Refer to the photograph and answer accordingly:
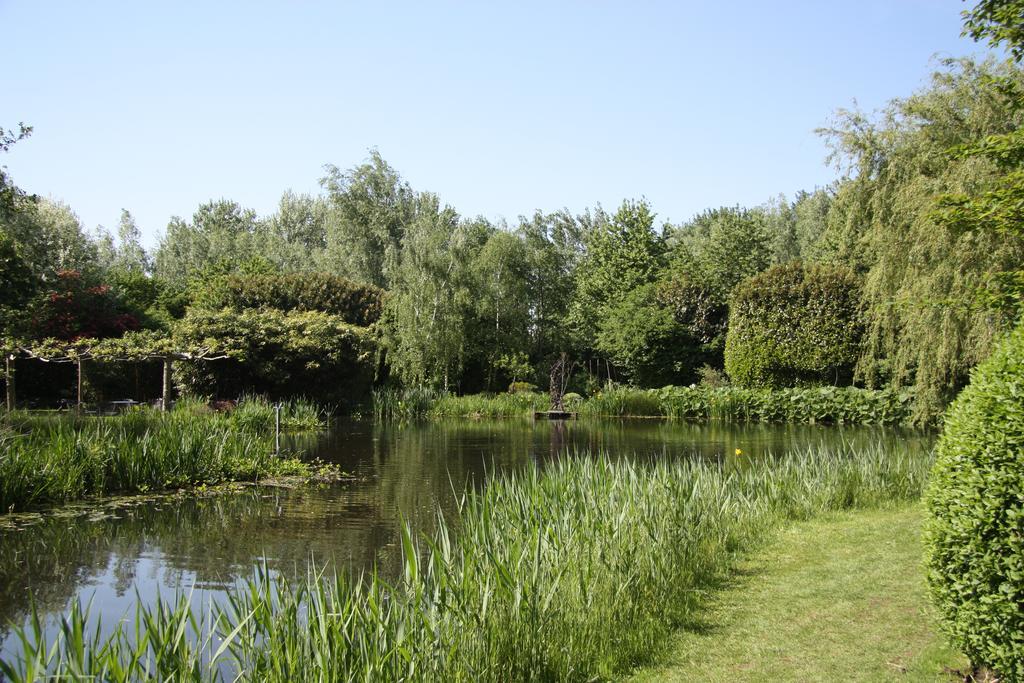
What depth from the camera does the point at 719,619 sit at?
5535mm

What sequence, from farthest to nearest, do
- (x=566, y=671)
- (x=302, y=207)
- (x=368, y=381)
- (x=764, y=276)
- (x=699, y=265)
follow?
(x=302, y=207) → (x=699, y=265) → (x=368, y=381) → (x=764, y=276) → (x=566, y=671)

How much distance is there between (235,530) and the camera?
975cm

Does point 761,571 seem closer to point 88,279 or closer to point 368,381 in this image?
point 368,381

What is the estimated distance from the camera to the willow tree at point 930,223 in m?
12.3

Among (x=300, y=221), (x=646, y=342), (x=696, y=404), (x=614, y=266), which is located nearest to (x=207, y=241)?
(x=300, y=221)

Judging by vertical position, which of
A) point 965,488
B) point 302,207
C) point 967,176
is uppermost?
point 302,207

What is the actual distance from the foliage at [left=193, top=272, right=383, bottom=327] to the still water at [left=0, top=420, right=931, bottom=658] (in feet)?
48.8

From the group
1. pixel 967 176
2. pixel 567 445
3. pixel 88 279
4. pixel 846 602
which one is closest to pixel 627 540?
pixel 846 602

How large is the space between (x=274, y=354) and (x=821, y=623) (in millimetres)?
23101

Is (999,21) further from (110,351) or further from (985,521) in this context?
(110,351)

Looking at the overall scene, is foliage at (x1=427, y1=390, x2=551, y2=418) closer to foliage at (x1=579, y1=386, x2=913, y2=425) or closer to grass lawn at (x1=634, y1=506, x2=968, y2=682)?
foliage at (x1=579, y1=386, x2=913, y2=425)

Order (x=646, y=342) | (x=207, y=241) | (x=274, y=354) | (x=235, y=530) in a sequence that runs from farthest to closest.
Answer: (x=207, y=241), (x=646, y=342), (x=274, y=354), (x=235, y=530)

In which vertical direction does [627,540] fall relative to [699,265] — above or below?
below

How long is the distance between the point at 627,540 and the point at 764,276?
75.0ft
